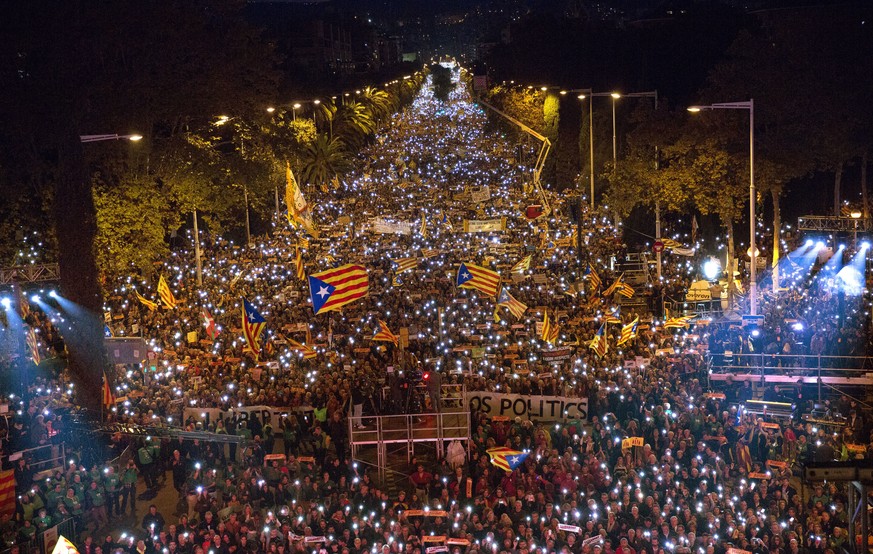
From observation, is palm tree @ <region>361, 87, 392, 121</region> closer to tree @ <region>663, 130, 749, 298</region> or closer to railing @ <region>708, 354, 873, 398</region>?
tree @ <region>663, 130, 749, 298</region>

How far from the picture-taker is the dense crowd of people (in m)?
15.1

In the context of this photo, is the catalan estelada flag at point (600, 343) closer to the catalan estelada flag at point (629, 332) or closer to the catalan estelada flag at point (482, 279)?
the catalan estelada flag at point (629, 332)

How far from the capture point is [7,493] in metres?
16.0

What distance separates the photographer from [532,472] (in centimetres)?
1672

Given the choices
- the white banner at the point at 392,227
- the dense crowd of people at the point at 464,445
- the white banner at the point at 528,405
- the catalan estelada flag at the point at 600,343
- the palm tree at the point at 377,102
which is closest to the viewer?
the dense crowd of people at the point at 464,445

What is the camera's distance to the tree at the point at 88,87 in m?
25.0

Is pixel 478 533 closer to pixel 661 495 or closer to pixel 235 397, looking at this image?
pixel 661 495

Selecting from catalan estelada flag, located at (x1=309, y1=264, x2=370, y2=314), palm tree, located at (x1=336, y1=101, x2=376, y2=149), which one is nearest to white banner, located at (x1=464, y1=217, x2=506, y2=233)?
catalan estelada flag, located at (x1=309, y1=264, x2=370, y2=314)

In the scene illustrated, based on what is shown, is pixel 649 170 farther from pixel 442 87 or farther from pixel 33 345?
pixel 442 87

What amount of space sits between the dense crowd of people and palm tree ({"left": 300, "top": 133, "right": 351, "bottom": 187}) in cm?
2519

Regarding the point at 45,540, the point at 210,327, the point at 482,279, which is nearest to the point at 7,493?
the point at 45,540

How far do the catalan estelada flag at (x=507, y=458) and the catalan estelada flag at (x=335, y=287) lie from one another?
572cm

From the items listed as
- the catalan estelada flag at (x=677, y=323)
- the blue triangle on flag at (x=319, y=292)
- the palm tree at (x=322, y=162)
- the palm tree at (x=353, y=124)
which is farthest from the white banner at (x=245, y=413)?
the palm tree at (x=353, y=124)

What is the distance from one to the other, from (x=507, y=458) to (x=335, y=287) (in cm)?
625
